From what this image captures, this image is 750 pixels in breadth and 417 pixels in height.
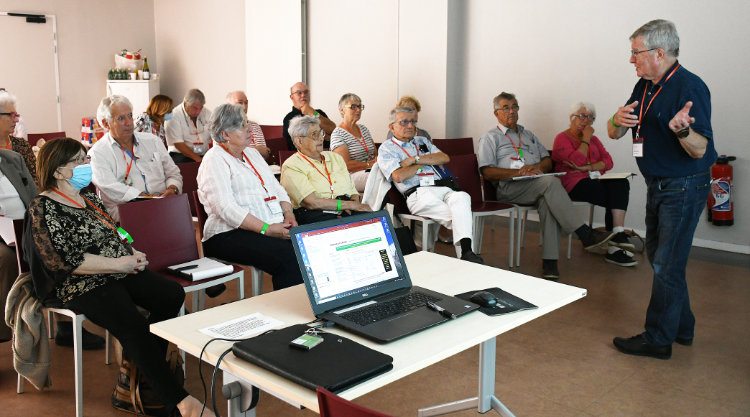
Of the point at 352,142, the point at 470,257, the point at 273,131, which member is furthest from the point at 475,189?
the point at 273,131

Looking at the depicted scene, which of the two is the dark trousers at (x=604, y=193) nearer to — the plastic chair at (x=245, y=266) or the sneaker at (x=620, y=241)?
the sneaker at (x=620, y=241)

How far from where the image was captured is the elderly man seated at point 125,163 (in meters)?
3.98

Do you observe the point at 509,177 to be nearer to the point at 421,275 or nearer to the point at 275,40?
the point at 421,275

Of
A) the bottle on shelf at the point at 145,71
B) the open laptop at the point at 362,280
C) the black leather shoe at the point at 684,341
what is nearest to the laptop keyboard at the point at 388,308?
the open laptop at the point at 362,280

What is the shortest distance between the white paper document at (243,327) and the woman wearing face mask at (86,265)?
0.88 m

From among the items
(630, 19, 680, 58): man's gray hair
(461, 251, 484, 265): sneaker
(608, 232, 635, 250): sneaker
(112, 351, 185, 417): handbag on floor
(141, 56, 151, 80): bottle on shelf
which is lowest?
(112, 351, 185, 417): handbag on floor

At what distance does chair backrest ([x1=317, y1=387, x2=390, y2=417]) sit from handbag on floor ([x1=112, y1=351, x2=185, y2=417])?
1711mm

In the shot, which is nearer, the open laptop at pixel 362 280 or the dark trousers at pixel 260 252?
A: the open laptop at pixel 362 280

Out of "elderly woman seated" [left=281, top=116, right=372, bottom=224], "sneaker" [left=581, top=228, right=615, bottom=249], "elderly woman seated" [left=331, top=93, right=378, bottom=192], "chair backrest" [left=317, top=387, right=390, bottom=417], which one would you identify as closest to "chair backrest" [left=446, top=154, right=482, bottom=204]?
"elderly woman seated" [left=331, top=93, right=378, bottom=192]

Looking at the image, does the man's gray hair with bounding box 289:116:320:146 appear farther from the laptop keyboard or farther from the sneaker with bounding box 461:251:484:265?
the laptop keyboard

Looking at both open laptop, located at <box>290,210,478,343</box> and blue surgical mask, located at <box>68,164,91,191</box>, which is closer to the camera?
open laptop, located at <box>290,210,478,343</box>

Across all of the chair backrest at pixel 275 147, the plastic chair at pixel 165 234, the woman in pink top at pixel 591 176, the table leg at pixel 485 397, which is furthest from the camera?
the chair backrest at pixel 275 147

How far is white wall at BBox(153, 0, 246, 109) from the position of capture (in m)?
9.70

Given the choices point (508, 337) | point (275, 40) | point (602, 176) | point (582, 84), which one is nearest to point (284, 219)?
point (508, 337)
